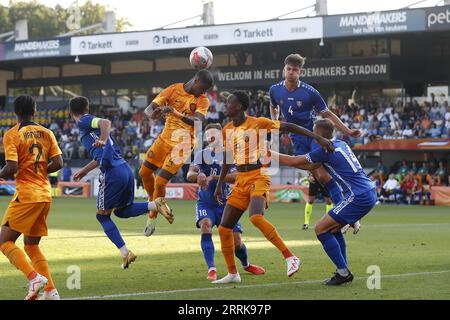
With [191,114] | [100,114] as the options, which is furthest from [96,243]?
[100,114]

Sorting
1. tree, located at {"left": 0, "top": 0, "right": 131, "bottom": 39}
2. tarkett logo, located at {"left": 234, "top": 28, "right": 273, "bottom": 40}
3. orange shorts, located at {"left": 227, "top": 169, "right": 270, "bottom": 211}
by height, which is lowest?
orange shorts, located at {"left": 227, "top": 169, "right": 270, "bottom": 211}

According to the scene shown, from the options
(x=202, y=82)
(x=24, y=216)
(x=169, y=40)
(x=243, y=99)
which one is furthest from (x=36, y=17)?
(x=24, y=216)

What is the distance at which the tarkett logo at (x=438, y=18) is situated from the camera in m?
40.4

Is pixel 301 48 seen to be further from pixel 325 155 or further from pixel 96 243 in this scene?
pixel 325 155

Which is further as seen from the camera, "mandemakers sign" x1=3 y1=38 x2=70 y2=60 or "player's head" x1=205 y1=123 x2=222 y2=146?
"mandemakers sign" x1=3 y1=38 x2=70 y2=60

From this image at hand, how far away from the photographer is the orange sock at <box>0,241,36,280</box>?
10164 mm

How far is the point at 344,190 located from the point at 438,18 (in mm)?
30328

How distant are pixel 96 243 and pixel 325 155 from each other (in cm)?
806

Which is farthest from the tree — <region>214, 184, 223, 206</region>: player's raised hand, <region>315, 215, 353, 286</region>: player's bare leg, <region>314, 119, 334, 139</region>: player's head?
<region>315, 215, 353, 286</region>: player's bare leg

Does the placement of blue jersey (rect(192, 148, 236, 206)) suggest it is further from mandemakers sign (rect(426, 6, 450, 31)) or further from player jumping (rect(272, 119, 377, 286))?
mandemakers sign (rect(426, 6, 450, 31))

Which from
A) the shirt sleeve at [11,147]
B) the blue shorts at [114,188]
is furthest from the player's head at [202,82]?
the shirt sleeve at [11,147]

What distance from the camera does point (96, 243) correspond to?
745 inches

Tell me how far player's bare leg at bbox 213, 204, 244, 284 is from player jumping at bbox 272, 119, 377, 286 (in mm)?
966
